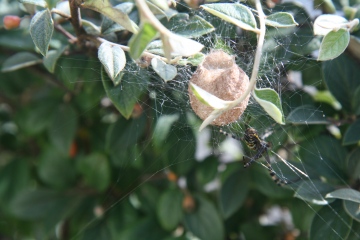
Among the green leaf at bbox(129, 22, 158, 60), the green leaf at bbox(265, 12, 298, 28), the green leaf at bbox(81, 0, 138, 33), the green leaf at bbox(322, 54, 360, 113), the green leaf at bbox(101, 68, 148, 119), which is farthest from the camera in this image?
the green leaf at bbox(322, 54, 360, 113)

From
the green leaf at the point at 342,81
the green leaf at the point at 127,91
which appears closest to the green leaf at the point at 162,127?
the green leaf at the point at 127,91

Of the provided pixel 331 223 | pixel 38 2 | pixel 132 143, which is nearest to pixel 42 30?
pixel 38 2

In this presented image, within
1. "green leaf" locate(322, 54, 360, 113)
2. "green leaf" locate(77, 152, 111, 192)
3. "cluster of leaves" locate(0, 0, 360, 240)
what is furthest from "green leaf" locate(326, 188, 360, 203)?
"green leaf" locate(77, 152, 111, 192)

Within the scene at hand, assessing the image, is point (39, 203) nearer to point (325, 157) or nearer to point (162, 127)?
point (162, 127)

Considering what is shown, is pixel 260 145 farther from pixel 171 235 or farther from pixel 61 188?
pixel 61 188

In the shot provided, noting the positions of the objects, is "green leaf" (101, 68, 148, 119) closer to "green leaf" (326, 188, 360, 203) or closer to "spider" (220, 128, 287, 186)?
"spider" (220, 128, 287, 186)

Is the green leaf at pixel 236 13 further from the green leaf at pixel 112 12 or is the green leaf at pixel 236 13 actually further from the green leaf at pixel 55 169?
the green leaf at pixel 55 169
